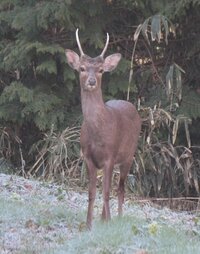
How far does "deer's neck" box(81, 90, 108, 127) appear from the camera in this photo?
278 inches

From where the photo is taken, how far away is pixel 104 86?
12.7m

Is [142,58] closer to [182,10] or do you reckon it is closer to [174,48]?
[174,48]

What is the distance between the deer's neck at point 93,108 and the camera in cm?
707

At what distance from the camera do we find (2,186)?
961 cm

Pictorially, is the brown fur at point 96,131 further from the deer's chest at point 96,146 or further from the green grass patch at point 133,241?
the green grass patch at point 133,241

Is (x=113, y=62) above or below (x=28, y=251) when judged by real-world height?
above

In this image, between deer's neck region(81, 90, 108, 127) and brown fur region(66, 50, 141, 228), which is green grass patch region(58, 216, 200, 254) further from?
deer's neck region(81, 90, 108, 127)

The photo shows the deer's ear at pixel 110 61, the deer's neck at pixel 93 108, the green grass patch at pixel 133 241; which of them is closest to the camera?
the green grass patch at pixel 133 241

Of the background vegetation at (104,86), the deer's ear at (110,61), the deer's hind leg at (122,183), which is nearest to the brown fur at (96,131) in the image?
the deer's ear at (110,61)

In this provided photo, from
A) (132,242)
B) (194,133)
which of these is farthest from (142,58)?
(132,242)

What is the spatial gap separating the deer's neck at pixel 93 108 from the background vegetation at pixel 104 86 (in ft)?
15.2

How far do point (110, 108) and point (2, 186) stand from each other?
2639 millimetres

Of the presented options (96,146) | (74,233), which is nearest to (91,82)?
(96,146)

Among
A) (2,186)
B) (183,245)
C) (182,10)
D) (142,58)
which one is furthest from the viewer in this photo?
(142,58)
